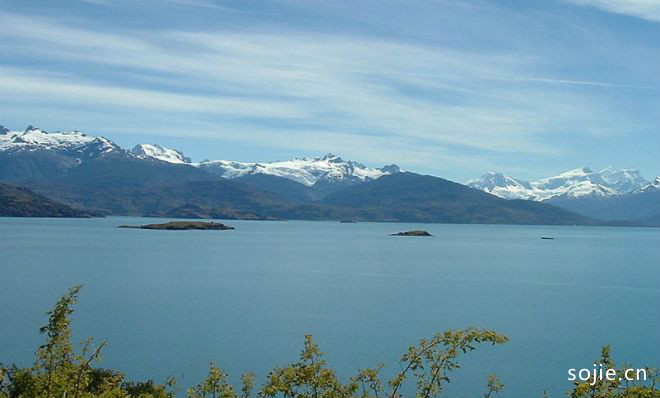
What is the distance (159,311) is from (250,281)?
116ft

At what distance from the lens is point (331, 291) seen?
100750mm

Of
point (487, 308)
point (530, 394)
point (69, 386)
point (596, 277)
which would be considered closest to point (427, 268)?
point (596, 277)

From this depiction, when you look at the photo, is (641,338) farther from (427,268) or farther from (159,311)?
(427,268)

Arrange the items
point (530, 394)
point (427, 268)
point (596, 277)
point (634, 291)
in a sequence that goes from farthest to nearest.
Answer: point (427, 268), point (596, 277), point (634, 291), point (530, 394)

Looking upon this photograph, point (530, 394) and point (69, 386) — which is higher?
point (69, 386)

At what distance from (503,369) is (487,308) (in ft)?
113

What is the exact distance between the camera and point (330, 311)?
81.1 meters

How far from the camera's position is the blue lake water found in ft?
179

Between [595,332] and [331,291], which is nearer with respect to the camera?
[595,332]

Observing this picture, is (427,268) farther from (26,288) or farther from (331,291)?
(26,288)

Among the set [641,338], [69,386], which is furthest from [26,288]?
[69,386]

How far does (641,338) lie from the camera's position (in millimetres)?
68562

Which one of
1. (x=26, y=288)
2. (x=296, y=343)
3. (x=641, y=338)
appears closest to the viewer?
(x=296, y=343)

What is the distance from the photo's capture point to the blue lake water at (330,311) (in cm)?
5459
